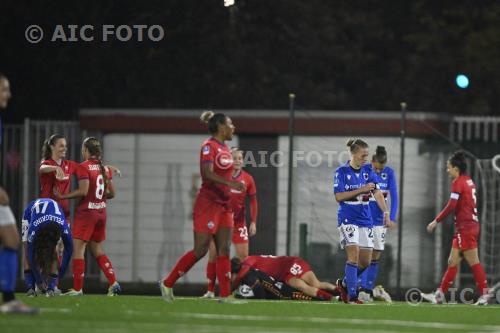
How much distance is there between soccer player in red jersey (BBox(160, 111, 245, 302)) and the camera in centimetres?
1662

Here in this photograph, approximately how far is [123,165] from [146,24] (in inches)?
283

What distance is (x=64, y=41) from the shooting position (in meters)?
31.8

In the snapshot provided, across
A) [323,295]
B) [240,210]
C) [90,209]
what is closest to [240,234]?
[240,210]

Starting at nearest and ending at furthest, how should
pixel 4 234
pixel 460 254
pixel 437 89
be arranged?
pixel 4 234 < pixel 460 254 < pixel 437 89

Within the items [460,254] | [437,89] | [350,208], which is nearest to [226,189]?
[350,208]

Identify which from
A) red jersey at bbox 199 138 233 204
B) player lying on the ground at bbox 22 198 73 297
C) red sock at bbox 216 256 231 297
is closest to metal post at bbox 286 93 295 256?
player lying on the ground at bbox 22 198 73 297

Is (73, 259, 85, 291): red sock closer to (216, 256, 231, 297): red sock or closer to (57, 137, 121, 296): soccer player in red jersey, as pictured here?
(57, 137, 121, 296): soccer player in red jersey

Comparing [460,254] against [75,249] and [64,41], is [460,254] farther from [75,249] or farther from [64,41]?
[64,41]

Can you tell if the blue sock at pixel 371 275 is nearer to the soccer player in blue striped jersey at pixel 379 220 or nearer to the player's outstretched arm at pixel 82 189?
the soccer player in blue striped jersey at pixel 379 220

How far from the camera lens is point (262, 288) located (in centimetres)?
2120

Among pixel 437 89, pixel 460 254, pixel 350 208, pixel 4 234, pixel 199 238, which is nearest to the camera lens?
pixel 4 234

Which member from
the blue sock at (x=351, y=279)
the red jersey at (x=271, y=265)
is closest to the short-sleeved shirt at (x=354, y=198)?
the blue sock at (x=351, y=279)

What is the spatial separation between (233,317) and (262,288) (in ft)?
19.9

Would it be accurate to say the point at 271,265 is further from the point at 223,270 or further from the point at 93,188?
the point at 223,270
